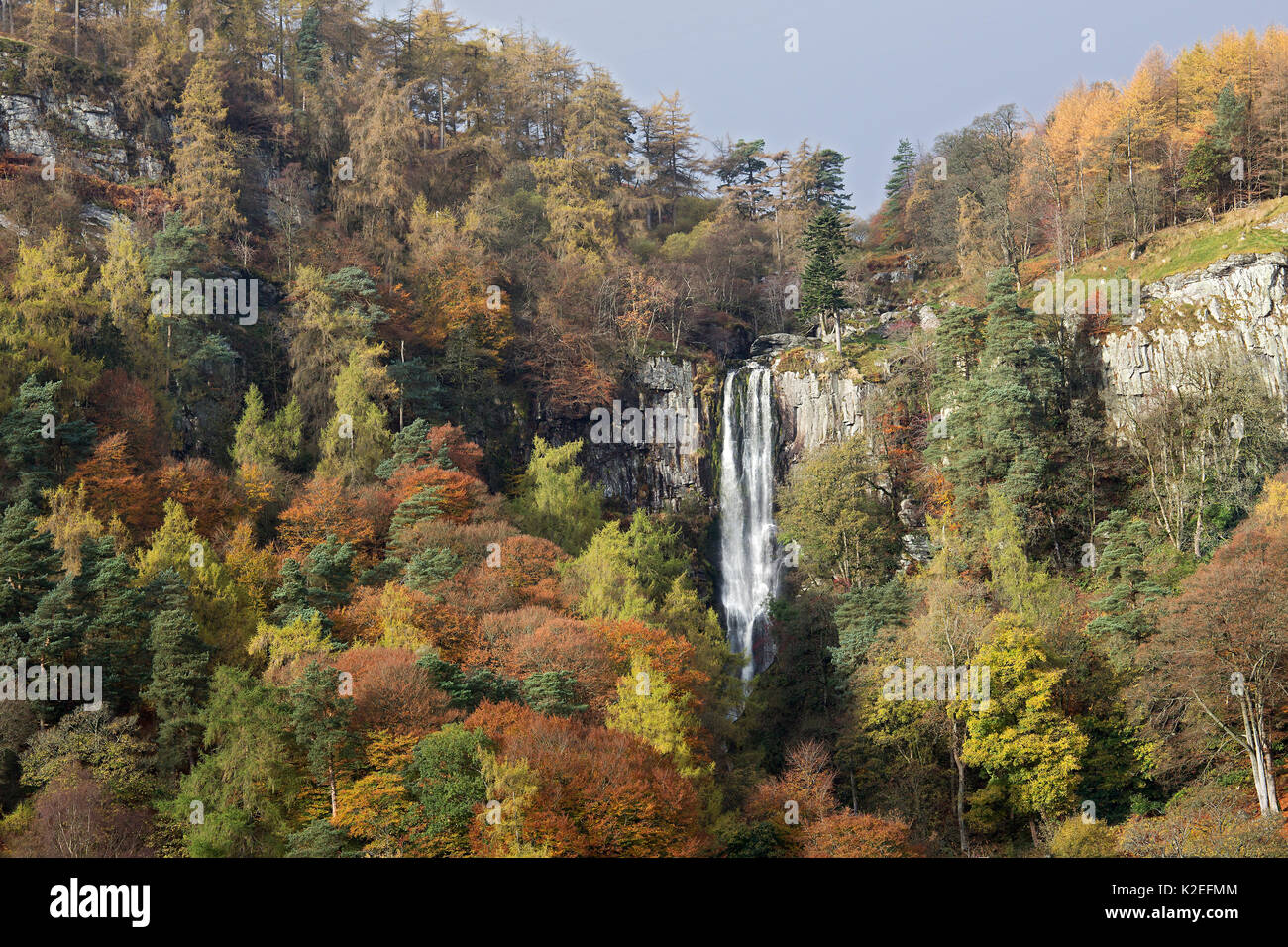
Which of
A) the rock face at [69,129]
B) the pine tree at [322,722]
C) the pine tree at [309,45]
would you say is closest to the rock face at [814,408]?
the pine tree at [322,722]

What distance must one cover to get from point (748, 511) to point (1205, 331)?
2222 cm

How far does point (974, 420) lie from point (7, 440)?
3797cm

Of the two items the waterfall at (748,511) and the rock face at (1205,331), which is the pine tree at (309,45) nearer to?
the waterfall at (748,511)

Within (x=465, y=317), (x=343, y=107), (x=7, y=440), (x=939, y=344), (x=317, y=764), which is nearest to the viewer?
(x=317, y=764)

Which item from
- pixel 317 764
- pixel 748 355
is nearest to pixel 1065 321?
pixel 748 355

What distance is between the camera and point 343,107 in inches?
2260

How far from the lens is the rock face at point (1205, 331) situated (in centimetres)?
4388

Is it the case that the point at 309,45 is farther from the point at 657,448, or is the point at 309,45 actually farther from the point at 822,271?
the point at 822,271

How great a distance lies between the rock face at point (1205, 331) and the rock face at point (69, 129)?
46434 millimetres

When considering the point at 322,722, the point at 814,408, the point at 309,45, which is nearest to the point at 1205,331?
the point at 814,408

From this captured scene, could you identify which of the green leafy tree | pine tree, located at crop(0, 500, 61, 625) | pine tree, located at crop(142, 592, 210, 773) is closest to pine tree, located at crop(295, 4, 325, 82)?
the green leafy tree

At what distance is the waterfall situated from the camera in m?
51.7
